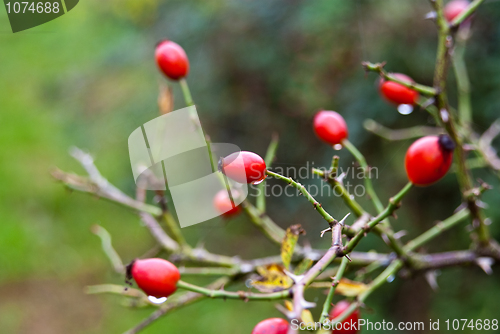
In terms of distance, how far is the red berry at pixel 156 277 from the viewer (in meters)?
0.55

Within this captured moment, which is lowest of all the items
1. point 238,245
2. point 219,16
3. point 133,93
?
point 238,245

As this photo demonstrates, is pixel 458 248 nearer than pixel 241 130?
Yes

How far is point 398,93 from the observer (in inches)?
31.6

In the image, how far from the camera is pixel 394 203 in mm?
543

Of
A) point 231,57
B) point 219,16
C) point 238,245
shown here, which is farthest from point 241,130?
point 238,245

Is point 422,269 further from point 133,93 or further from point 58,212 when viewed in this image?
point 58,212

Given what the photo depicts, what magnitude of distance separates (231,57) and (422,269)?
148 centimetres

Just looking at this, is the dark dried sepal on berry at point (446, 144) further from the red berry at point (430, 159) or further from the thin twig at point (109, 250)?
the thin twig at point (109, 250)

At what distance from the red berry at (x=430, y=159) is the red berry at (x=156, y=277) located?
361mm

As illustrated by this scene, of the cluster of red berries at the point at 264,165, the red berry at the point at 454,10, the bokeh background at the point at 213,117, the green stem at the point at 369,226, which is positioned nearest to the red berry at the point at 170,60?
the cluster of red berries at the point at 264,165

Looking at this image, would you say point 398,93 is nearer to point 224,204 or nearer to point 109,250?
point 224,204

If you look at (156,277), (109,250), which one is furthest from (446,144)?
(109,250)

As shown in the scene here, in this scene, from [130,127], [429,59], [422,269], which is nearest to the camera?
[422,269]

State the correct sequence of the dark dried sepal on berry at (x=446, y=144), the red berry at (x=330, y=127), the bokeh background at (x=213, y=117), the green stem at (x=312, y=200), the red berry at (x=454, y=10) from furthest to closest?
the bokeh background at (x=213, y=117) → the red berry at (x=454, y=10) → the red berry at (x=330, y=127) → the dark dried sepal on berry at (x=446, y=144) → the green stem at (x=312, y=200)
